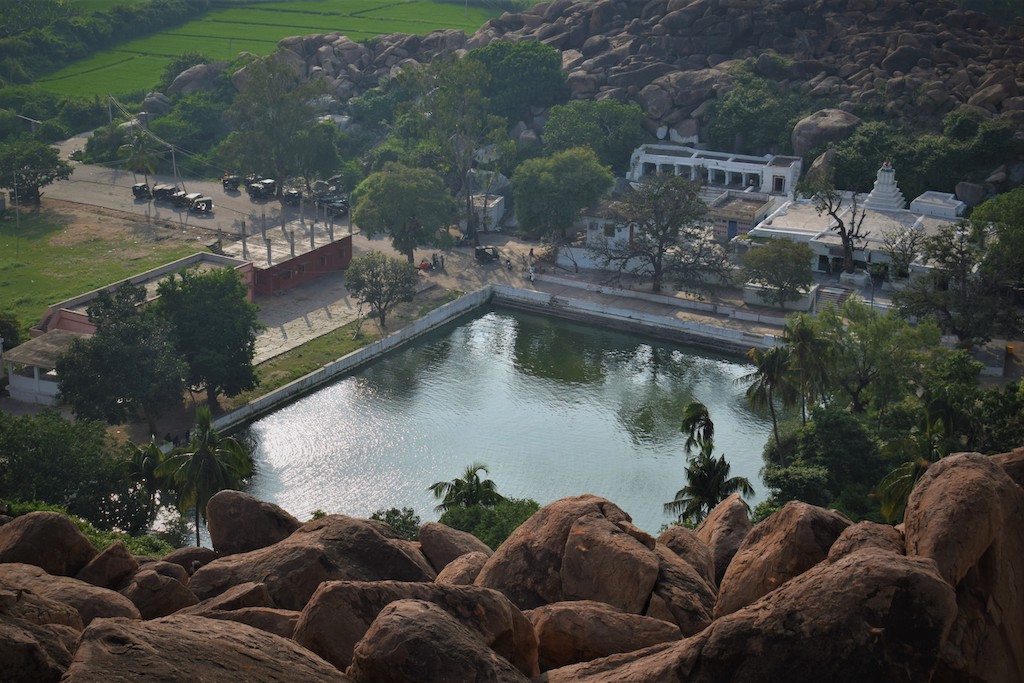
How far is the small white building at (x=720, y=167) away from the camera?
82.2m

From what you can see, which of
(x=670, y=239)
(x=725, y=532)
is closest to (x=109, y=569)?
(x=725, y=532)

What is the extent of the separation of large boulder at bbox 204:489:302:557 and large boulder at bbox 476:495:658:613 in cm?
561

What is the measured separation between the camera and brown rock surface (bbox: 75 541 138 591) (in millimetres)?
25016

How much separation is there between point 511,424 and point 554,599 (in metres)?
33.4

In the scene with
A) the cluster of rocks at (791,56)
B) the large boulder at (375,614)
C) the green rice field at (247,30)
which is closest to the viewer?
the large boulder at (375,614)

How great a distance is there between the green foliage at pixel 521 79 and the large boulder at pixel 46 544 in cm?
7067

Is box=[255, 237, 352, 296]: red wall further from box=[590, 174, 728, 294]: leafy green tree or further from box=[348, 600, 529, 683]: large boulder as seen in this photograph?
box=[348, 600, 529, 683]: large boulder

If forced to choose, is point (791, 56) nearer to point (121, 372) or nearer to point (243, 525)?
point (121, 372)

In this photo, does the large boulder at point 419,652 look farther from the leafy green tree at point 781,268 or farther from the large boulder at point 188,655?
the leafy green tree at point 781,268

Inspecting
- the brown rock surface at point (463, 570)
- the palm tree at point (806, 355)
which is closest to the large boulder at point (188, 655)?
the brown rock surface at point (463, 570)

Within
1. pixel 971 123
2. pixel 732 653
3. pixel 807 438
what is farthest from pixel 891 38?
pixel 732 653

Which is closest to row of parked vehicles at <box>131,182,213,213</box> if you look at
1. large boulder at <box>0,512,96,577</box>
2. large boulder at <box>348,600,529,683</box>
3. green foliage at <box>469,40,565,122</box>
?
green foliage at <box>469,40,565,122</box>

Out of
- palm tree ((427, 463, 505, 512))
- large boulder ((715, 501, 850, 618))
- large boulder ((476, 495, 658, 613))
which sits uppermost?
large boulder ((715, 501, 850, 618))

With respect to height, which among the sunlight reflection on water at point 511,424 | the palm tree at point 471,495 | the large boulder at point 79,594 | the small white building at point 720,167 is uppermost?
the large boulder at point 79,594
